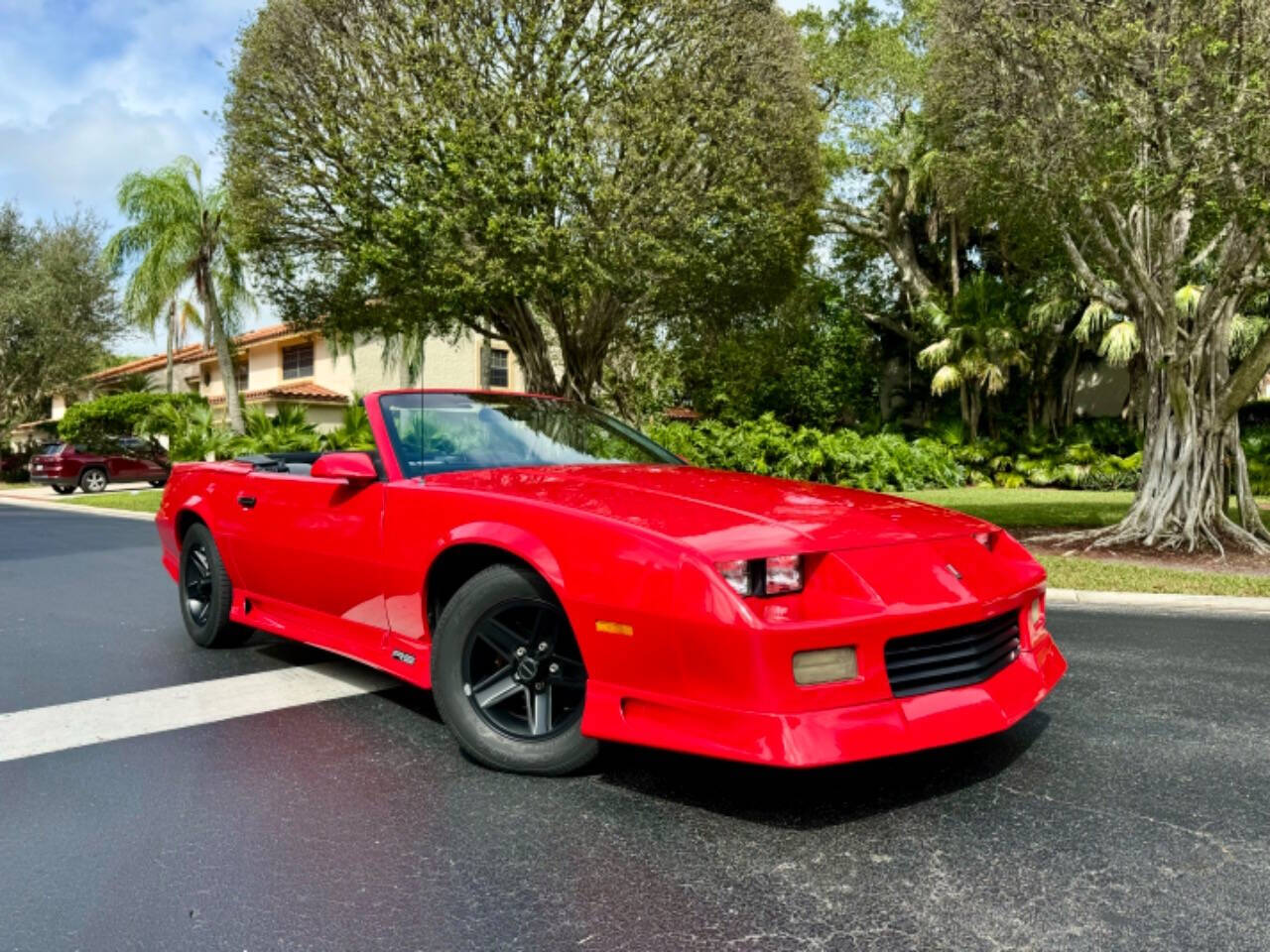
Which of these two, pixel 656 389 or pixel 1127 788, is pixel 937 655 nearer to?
pixel 1127 788

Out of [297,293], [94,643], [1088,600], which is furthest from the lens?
[297,293]

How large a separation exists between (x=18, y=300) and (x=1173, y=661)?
37.7m

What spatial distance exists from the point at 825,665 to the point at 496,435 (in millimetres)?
2207

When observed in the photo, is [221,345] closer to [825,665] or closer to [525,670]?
[525,670]

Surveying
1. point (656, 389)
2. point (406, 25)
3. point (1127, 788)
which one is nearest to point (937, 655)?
point (1127, 788)

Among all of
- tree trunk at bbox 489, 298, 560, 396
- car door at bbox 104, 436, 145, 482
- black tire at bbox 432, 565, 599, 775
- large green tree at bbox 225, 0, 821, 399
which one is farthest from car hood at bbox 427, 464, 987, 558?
car door at bbox 104, 436, 145, 482

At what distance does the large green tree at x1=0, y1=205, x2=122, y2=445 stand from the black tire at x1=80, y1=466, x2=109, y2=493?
365 inches

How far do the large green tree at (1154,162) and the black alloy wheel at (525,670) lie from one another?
7.70 meters

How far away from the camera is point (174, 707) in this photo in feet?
15.4

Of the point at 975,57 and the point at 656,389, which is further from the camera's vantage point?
the point at 656,389

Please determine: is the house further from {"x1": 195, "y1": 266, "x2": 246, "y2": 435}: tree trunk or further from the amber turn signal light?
the amber turn signal light

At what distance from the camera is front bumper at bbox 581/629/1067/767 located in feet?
9.76

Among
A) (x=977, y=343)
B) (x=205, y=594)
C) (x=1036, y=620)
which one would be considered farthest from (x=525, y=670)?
(x=977, y=343)

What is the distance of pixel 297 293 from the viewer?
19.9 metres
